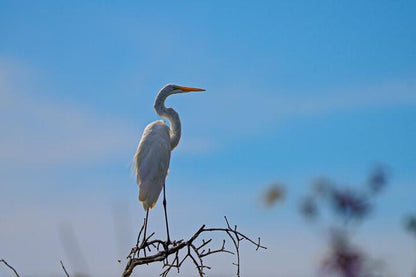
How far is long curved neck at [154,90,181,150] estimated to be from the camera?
27.5 ft

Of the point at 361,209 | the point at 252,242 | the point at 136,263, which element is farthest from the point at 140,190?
the point at 361,209

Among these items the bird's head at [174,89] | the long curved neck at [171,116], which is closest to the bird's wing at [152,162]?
the long curved neck at [171,116]

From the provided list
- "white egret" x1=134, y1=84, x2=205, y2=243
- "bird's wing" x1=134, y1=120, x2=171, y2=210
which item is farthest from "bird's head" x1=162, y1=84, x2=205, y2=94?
"bird's wing" x1=134, y1=120, x2=171, y2=210

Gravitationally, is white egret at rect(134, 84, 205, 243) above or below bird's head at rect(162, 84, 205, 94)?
below

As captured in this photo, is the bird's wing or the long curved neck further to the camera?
the long curved neck

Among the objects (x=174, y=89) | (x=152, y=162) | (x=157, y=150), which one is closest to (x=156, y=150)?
(x=157, y=150)

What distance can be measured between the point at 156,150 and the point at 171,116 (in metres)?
0.85

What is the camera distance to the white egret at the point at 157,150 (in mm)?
7355

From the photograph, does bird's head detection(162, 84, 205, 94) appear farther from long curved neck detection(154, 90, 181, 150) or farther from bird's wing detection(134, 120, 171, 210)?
bird's wing detection(134, 120, 171, 210)

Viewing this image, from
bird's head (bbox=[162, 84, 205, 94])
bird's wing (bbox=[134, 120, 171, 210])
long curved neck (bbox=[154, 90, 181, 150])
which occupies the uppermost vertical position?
bird's head (bbox=[162, 84, 205, 94])

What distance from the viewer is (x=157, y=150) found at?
772 centimetres

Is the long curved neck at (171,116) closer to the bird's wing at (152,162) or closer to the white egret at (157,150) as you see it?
the white egret at (157,150)

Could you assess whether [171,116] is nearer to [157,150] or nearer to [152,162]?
[157,150]

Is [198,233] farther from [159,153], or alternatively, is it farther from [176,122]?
[176,122]
